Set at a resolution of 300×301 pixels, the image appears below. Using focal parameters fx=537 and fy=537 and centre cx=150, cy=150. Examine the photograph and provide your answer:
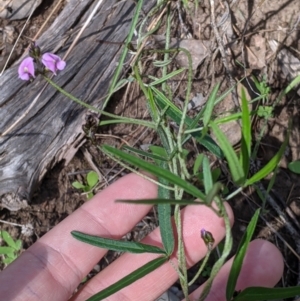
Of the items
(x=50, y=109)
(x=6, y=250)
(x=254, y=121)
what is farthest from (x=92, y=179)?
(x=254, y=121)

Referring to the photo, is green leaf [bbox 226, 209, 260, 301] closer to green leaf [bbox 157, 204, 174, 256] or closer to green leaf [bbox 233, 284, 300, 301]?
green leaf [bbox 233, 284, 300, 301]

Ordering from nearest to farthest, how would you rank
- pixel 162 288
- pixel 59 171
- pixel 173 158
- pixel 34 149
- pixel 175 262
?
pixel 173 158, pixel 175 262, pixel 162 288, pixel 34 149, pixel 59 171

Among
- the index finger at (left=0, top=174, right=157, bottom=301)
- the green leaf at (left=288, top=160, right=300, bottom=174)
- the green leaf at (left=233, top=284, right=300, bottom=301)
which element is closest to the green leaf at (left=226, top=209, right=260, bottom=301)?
the green leaf at (left=233, top=284, right=300, bottom=301)

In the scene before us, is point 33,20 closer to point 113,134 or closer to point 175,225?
point 113,134

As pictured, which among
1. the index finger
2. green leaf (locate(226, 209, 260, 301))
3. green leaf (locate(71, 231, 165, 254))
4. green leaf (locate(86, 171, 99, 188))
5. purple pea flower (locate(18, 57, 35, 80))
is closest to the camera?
green leaf (locate(226, 209, 260, 301))

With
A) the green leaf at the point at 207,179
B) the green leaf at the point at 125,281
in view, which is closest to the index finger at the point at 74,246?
the green leaf at the point at 125,281

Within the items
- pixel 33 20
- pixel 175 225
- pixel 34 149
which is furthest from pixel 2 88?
pixel 175 225

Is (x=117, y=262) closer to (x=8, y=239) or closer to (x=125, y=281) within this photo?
(x=125, y=281)
